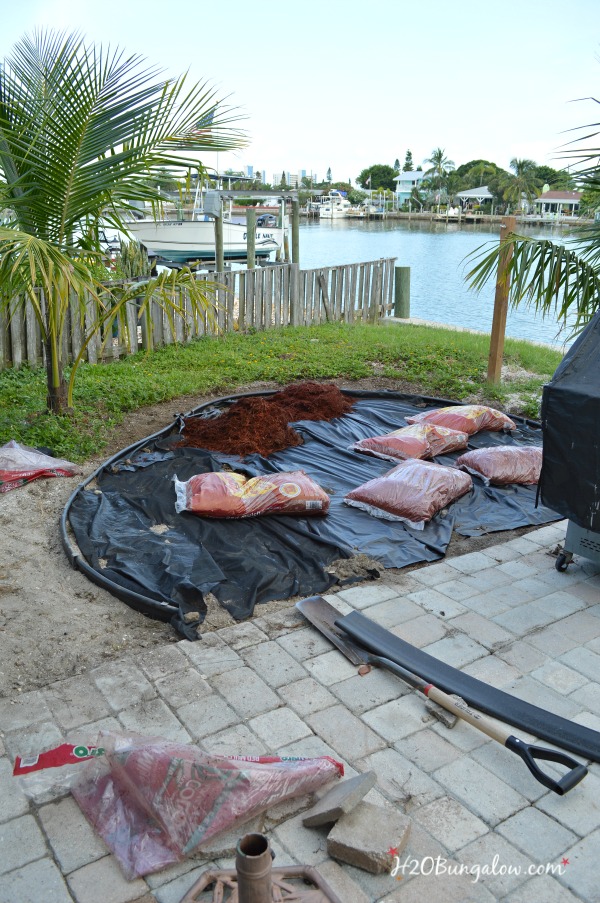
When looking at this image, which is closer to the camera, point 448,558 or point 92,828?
point 92,828

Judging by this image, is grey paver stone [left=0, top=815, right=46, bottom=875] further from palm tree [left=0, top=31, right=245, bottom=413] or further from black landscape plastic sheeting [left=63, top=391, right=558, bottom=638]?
palm tree [left=0, top=31, right=245, bottom=413]

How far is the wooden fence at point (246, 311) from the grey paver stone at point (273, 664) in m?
4.33

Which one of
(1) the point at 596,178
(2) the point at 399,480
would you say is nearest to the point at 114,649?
(2) the point at 399,480

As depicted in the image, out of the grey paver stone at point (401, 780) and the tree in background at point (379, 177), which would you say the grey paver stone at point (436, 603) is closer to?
the grey paver stone at point (401, 780)

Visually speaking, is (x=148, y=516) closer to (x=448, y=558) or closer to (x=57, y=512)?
(x=57, y=512)

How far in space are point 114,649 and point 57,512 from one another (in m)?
1.90

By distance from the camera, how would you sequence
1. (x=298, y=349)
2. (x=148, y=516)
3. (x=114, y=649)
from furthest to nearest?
(x=298, y=349), (x=148, y=516), (x=114, y=649)

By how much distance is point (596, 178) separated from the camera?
5.87 meters

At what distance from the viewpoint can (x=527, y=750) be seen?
2996 millimetres

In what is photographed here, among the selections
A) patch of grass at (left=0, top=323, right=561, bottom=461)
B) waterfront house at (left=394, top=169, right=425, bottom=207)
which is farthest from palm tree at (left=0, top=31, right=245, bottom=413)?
waterfront house at (left=394, top=169, right=425, bottom=207)

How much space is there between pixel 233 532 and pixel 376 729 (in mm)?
2188

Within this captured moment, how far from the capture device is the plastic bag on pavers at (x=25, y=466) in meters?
5.73

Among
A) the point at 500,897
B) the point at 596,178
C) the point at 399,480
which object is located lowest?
the point at 500,897

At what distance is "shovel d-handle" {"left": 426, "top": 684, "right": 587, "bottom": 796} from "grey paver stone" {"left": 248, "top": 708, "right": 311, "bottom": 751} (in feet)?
2.20
